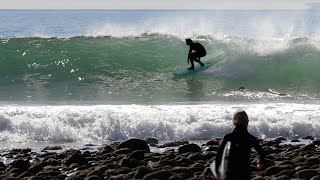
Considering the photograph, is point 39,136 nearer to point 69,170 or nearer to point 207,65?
point 69,170

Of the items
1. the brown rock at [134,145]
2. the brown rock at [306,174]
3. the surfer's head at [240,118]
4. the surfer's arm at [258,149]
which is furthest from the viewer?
the brown rock at [134,145]

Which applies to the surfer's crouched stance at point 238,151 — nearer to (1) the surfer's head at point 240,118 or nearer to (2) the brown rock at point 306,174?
(1) the surfer's head at point 240,118

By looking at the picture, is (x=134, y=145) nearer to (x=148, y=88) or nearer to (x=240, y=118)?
(x=240, y=118)

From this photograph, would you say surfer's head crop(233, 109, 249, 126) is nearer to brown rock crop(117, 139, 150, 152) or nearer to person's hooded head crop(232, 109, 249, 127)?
person's hooded head crop(232, 109, 249, 127)

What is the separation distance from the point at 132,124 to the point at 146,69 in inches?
404

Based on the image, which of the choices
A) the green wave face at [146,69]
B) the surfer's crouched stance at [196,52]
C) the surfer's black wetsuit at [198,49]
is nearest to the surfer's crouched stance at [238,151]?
the green wave face at [146,69]

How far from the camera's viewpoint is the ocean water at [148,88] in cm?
1401

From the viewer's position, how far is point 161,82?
22172 mm

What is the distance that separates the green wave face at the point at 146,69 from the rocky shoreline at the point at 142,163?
7.91 m

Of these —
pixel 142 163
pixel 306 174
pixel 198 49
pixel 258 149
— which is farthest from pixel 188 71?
pixel 258 149

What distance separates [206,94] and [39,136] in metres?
7.89

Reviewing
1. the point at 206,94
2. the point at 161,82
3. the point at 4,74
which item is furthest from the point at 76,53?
the point at 206,94

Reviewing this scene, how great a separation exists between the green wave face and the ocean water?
0.04 metres

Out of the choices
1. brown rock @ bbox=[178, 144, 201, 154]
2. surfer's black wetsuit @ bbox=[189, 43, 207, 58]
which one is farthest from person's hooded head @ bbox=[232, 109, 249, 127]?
surfer's black wetsuit @ bbox=[189, 43, 207, 58]
